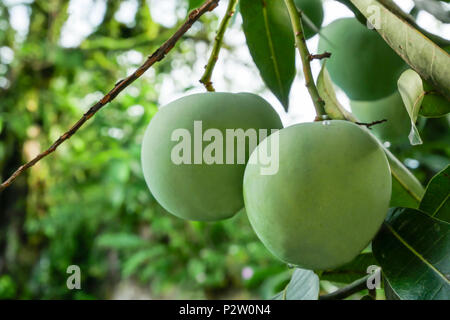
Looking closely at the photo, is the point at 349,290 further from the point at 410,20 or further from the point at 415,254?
the point at 410,20

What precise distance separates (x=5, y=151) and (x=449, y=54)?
2404 millimetres

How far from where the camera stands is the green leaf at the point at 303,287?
45 cm

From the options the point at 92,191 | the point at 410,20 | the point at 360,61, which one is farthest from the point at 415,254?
the point at 92,191

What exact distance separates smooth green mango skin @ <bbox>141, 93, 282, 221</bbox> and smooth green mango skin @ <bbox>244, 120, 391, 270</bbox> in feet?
0.27

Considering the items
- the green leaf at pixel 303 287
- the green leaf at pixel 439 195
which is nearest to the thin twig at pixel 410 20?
the green leaf at pixel 439 195

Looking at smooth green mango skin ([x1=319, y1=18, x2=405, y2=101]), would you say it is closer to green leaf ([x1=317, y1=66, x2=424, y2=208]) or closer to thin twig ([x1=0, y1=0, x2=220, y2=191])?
green leaf ([x1=317, y1=66, x2=424, y2=208])

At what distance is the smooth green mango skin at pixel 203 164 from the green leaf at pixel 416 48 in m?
0.14

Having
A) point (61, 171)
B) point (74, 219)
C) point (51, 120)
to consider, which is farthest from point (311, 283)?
point (51, 120)

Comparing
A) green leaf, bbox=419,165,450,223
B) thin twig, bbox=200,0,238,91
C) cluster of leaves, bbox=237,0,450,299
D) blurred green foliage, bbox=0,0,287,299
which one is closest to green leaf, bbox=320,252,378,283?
cluster of leaves, bbox=237,0,450,299

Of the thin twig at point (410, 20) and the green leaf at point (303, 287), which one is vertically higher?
the thin twig at point (410, 20)

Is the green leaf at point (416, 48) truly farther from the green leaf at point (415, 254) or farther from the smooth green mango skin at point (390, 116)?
the smooth green mango skin at point (390, 116)

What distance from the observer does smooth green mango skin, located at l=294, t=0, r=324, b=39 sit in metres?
0.62

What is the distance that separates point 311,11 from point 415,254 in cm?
38
